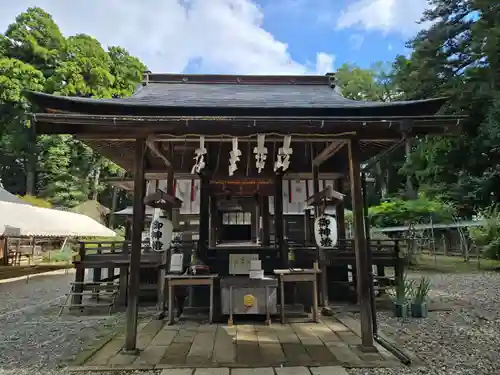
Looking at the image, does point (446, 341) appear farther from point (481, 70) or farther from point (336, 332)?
point (481, 70)

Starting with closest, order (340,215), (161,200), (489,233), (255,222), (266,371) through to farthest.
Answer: (266,371) → (161,200) → (255,222) → (340,215) → (489,233)

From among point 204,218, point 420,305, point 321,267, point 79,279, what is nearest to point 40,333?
point 79,279

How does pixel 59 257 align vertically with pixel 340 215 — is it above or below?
below

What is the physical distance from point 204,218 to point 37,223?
7294 mm

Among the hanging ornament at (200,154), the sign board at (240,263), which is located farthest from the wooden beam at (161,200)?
the sign board at (240,263)

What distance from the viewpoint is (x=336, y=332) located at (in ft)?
15.3

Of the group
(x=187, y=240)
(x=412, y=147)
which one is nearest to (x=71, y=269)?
(x=187, y=240)

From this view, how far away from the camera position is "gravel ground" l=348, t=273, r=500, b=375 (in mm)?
3387

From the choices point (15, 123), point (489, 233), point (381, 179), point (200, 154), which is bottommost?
point (489, 233)

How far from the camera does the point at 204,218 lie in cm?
638

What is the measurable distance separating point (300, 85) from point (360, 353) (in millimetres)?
5445

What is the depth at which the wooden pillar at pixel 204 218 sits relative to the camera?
6.26 meters

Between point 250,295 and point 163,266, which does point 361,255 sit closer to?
point 250,295

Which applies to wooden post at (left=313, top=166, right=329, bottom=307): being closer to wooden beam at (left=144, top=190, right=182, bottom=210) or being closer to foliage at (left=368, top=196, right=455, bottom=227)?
wooden beam at (left=144, top=190, right=182, bottom=210)
